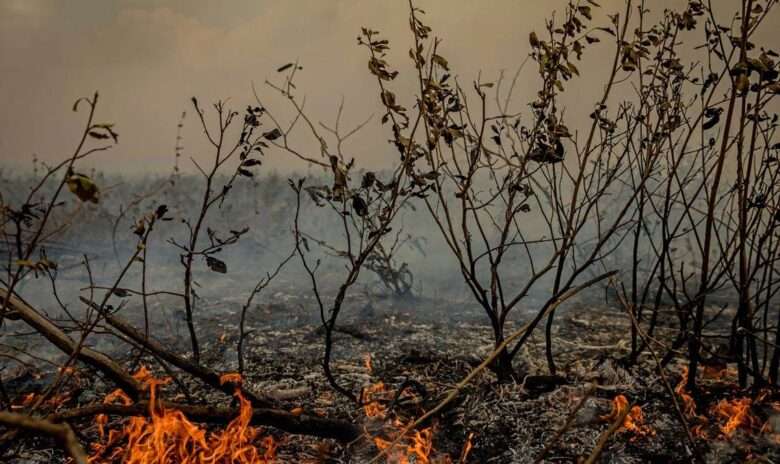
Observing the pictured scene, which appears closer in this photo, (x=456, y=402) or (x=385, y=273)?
(x=456, y=402)

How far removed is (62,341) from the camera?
2199mm

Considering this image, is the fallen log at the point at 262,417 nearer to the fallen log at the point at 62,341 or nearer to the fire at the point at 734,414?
the fallen log at the point at 62,341

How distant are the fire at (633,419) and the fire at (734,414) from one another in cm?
39

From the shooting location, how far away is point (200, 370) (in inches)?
104

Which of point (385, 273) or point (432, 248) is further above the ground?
point (432, 248)

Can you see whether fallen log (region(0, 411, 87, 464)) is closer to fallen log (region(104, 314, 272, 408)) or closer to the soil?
the soil

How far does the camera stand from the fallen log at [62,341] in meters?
2.14

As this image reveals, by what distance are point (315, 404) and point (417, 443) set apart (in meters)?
0.93

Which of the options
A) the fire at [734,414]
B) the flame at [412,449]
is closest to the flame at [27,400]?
the flame at [412,449]

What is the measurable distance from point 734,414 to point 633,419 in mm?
568

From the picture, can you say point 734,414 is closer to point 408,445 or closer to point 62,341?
point 408,445

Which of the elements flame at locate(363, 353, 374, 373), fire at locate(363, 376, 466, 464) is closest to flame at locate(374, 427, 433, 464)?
fire at locate(363, 376, 466, 464)

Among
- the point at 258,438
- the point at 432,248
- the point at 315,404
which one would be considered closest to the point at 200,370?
the point at 258,438

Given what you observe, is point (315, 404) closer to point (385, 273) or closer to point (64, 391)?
point (64, 391)
